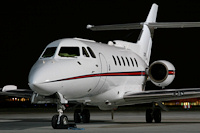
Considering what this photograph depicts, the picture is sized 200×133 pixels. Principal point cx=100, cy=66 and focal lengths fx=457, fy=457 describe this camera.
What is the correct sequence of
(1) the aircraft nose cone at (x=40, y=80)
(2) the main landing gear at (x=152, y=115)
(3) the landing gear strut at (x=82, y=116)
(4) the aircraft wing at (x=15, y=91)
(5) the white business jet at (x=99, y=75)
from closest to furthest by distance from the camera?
1. (1) the aircraft nose cone at (x=40, y=80)
2. (5) the white business jet at (x=99, y=75)
3. (4) the aircraft wing at (x=15, y=91)
4. (2) the main landing gear at (x=152, y=115)
5. (3) the landing gear strut at (x=82, y=116)

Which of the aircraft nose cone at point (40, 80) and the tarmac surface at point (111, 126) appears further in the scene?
the tarmac surface at point (111, 126)

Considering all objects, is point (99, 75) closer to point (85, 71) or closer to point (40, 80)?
point (85, 71)

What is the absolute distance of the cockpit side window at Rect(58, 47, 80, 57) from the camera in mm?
17188

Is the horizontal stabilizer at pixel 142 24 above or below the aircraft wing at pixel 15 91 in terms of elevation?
above

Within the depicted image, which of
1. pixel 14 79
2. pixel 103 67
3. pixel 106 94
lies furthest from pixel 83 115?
pixel 14 79

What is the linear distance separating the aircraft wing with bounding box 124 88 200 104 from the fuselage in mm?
598

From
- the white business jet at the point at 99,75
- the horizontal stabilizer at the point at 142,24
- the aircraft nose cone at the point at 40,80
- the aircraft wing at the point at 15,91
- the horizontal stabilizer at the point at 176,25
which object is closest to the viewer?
the aircraft nose cone at the point at 40,80

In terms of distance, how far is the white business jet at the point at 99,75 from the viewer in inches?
628

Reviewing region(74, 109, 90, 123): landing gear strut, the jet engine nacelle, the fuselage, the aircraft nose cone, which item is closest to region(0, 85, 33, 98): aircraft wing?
region(74, 109, 90, 123): landing gear strut

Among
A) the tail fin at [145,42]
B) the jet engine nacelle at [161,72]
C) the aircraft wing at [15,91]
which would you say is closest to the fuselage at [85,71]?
the jet engine nacelle at [161,72]

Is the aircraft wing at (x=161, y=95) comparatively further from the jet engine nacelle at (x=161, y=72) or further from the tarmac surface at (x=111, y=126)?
the jet engine nacelle at (x=161, y=72)

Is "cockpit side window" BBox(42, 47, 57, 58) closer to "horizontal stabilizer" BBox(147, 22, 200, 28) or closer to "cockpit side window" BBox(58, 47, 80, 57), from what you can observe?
"cockpit side window" BBox(58, 47, 80, 57)

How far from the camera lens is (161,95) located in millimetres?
20000

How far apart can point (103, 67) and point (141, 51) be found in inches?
256
